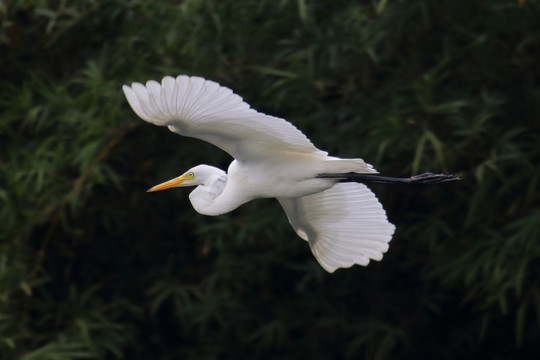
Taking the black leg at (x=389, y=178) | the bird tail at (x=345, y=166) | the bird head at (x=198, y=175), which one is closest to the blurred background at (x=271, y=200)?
the black leg at (x=389, y=178)

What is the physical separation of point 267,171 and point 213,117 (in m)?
0.35

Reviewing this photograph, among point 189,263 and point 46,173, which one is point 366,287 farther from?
point 46,173

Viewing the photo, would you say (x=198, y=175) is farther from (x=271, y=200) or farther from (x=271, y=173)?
(x=271, y=200)

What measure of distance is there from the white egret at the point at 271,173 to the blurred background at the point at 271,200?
2.00 ft

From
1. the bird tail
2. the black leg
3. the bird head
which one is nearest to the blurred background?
the black leg

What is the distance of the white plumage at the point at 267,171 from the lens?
7.19ft

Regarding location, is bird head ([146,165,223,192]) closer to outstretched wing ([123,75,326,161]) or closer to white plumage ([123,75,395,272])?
white plumage ([123,75,395,272])

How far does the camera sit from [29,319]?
12.6 feet

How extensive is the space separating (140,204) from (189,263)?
0.33m

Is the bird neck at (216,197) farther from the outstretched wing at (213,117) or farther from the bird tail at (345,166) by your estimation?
the bird tail at (345,166)

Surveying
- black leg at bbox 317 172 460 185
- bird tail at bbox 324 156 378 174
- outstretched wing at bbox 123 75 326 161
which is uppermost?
outstretched wing at bbox 123 75 326 161

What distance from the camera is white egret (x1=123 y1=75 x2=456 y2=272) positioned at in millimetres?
2193

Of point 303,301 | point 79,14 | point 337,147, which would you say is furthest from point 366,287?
point 79,14

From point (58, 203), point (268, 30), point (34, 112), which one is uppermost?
point (268, 30)
